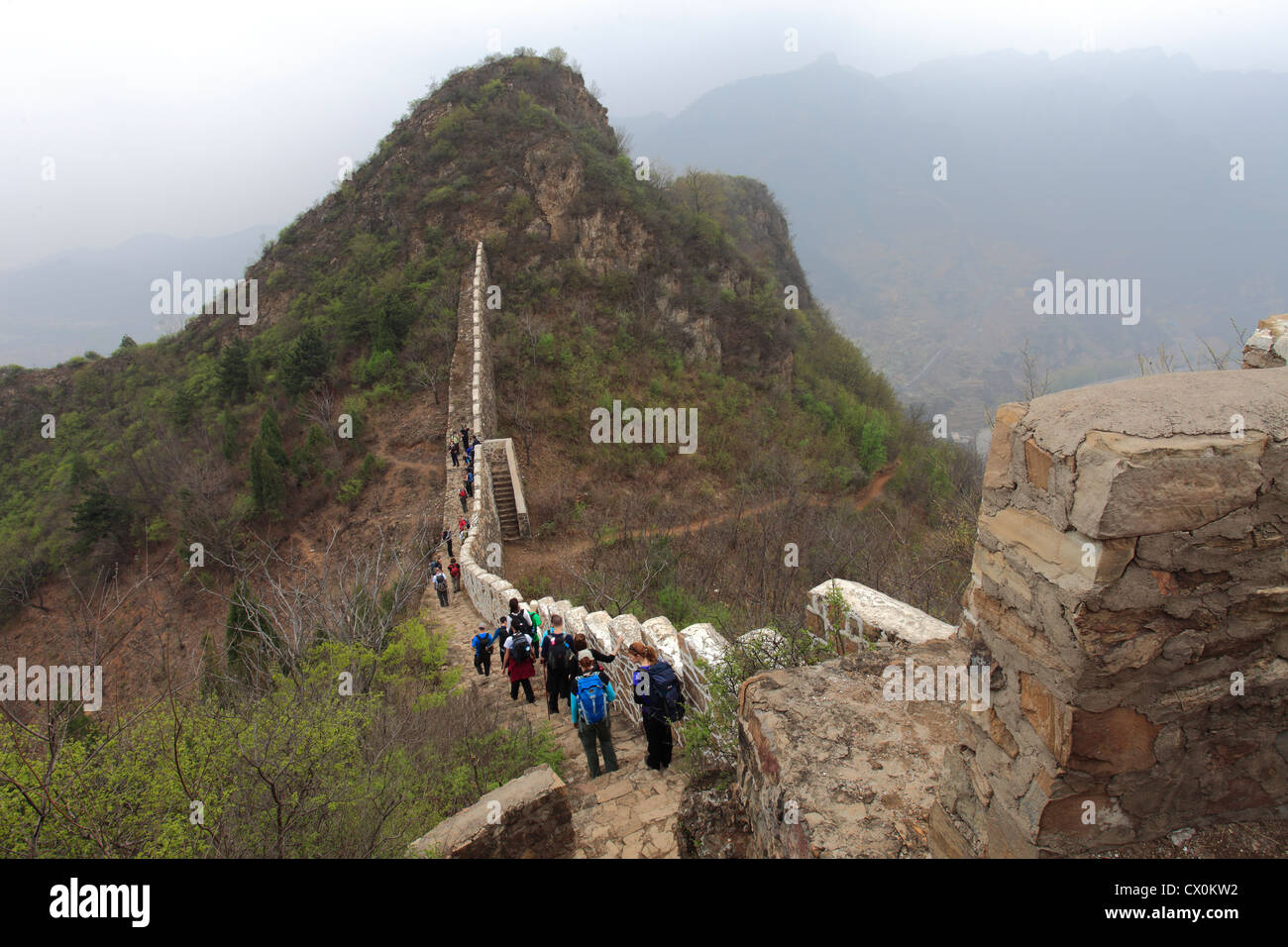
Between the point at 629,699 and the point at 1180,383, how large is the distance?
604 cm

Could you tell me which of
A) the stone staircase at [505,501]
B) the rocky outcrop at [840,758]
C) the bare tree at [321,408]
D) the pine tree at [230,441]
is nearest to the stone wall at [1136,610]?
the rocky outcrop at [840,758]

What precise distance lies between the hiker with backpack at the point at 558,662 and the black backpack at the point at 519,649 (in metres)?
0.43

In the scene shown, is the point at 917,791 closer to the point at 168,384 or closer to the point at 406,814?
the point at 406,814

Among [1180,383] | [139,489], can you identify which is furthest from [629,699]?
[139,489]

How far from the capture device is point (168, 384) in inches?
1053

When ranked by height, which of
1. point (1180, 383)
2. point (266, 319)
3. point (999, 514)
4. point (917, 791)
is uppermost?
point (266, 319)

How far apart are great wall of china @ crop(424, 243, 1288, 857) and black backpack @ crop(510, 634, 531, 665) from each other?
15.7ft

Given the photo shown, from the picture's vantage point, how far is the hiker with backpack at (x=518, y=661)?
7.66 m

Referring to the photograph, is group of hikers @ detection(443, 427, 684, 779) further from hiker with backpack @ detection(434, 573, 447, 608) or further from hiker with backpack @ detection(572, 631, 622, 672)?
hiker with backpack @ detection(434, 573, 447, 608)

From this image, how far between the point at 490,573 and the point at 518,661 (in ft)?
19.5

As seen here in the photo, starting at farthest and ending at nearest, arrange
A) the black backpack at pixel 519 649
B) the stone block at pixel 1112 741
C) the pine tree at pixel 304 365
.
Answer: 1. the pine tree at pixel 304 365
2. the black backpack at pixel 519 649
3. the stone block at pixel 1112 741

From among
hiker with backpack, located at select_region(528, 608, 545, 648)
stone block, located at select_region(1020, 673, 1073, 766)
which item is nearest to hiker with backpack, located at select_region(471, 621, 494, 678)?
hiker with backpack, located at select_region(528, 608, 545, 648)

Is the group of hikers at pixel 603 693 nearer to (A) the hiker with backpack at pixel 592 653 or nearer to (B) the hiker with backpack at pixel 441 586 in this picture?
(A) the hiker with backpack at pixel 592 653
